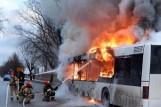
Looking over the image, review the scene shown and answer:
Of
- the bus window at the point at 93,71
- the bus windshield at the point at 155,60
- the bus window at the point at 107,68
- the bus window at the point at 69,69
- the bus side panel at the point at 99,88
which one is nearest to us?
the bus windshield at the point at 155,60

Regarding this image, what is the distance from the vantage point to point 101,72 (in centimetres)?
1462

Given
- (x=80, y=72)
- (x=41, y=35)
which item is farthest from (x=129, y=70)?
(x=41, y=35)

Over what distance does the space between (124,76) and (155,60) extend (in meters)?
1.71

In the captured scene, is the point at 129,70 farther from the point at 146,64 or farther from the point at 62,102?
the point at 62,102

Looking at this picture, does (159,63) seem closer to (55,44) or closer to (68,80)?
(68,80)

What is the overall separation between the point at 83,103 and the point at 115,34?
339cm

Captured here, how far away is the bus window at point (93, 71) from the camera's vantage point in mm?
15133

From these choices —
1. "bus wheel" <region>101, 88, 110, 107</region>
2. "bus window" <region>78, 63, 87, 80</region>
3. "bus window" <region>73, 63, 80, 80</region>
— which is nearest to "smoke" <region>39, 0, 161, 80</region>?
"bus window" <region>73, 63, 80, 80</region>

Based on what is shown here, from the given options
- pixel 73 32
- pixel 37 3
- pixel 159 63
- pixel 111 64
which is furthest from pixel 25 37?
pixel 159 63

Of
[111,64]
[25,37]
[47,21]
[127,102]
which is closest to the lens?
[127,102]

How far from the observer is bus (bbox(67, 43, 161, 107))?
10.9 metres

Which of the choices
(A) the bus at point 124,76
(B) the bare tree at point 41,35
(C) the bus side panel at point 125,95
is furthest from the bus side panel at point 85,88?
(B) the bare tree at point 41,35

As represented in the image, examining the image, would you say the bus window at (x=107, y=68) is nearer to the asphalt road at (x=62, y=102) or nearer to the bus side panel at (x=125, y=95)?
the bus side panel at (x=125, y=95)

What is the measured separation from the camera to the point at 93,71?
613 inches
